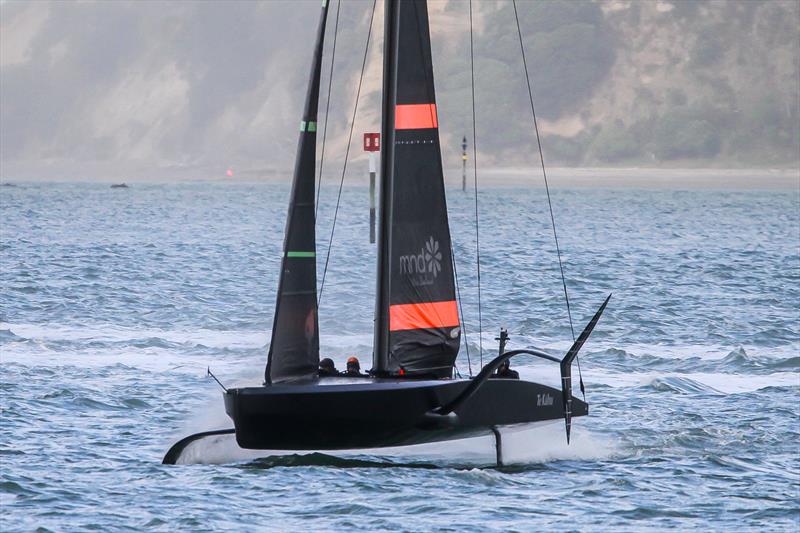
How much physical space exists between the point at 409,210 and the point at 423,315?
1.43 meters

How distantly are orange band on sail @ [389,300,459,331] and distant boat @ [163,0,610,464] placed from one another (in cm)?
1

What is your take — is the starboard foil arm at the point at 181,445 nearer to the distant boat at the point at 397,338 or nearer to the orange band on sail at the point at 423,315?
the distant boat at the point at 397,338

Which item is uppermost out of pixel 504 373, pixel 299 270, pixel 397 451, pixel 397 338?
pixel 299 270

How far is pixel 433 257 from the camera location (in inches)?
774

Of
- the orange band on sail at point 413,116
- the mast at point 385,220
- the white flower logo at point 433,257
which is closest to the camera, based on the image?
the mast at point 385,220

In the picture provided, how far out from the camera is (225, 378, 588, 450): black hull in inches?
693

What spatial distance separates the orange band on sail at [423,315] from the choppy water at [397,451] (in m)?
1.73

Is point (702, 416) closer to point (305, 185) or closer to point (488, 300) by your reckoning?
point (305, 185)

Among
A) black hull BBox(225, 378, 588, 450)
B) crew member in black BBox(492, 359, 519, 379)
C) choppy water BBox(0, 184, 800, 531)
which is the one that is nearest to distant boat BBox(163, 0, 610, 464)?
black hull BBox(225, 378, 588, 450)

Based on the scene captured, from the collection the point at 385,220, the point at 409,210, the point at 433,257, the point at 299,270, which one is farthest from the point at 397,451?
the point at 409,210

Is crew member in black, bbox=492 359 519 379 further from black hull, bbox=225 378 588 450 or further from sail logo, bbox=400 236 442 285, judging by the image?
sail logo, bbox=400 236 442 285

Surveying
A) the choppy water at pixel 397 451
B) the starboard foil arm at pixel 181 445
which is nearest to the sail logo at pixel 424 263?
the choppy water at pixel 397 451

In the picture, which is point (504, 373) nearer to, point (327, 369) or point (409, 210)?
point (327, 369)

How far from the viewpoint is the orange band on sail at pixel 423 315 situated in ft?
63.2
